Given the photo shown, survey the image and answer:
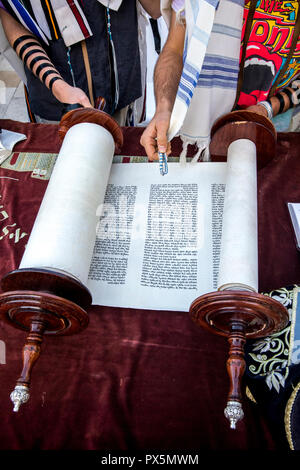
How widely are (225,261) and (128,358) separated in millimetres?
236

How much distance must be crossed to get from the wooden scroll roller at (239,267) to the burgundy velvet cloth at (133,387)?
0.08 m

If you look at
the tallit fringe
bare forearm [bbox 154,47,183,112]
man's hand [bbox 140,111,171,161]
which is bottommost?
man's hand [bbox 140,111,171,161]

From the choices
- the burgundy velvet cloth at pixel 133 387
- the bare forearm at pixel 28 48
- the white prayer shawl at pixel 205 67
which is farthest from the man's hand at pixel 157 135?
the bare forearm at pixel 28 48

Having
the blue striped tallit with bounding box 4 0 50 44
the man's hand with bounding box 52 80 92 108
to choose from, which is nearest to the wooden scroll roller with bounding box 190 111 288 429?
the man's hand with bounding box 52 80 92 108

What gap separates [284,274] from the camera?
717 millimetres

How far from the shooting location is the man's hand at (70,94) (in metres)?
0.94

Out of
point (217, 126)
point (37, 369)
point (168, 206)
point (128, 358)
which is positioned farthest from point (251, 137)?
point (37, 369)

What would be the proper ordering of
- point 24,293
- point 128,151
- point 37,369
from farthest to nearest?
1. point 128,151
2. point 37,369
3. point 24,293

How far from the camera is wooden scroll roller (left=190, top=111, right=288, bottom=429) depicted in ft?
1.67

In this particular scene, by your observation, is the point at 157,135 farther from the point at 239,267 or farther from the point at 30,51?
→ the point at 30,51

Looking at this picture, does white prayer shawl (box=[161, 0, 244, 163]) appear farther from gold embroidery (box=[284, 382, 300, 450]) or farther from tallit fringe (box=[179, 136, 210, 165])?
gold embroidery (box=[284, 382, 300, 450])

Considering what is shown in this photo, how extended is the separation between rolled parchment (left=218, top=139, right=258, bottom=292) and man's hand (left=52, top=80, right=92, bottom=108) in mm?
406

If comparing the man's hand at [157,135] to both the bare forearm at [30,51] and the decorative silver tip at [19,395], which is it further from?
the decorative silver tip at [19,395]
